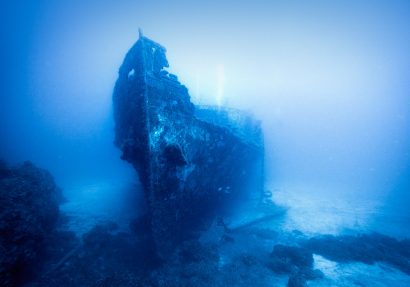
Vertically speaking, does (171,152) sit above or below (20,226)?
above

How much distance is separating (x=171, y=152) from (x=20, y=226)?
3.62m

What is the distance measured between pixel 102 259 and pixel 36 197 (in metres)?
2.56

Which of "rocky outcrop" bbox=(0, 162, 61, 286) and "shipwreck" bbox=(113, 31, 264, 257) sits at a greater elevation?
"shipwreck" bbox=(113, 31, 264, 257)

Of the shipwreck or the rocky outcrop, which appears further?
the shipwreck

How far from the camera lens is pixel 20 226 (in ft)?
16.6

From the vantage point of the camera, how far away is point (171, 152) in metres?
5.75

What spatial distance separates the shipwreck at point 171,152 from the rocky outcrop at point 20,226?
2.58m

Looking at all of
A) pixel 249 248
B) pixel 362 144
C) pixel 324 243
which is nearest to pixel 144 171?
pixel 249 248

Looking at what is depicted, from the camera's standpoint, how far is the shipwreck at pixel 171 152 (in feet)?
18.4

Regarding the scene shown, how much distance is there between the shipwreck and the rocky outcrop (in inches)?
101

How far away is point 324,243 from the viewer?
7.95 m

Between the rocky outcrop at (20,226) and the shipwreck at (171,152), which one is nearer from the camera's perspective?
the rocky outcrop at (20,226)

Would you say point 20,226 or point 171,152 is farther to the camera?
point 171,152

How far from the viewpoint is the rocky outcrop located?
4.55 m
